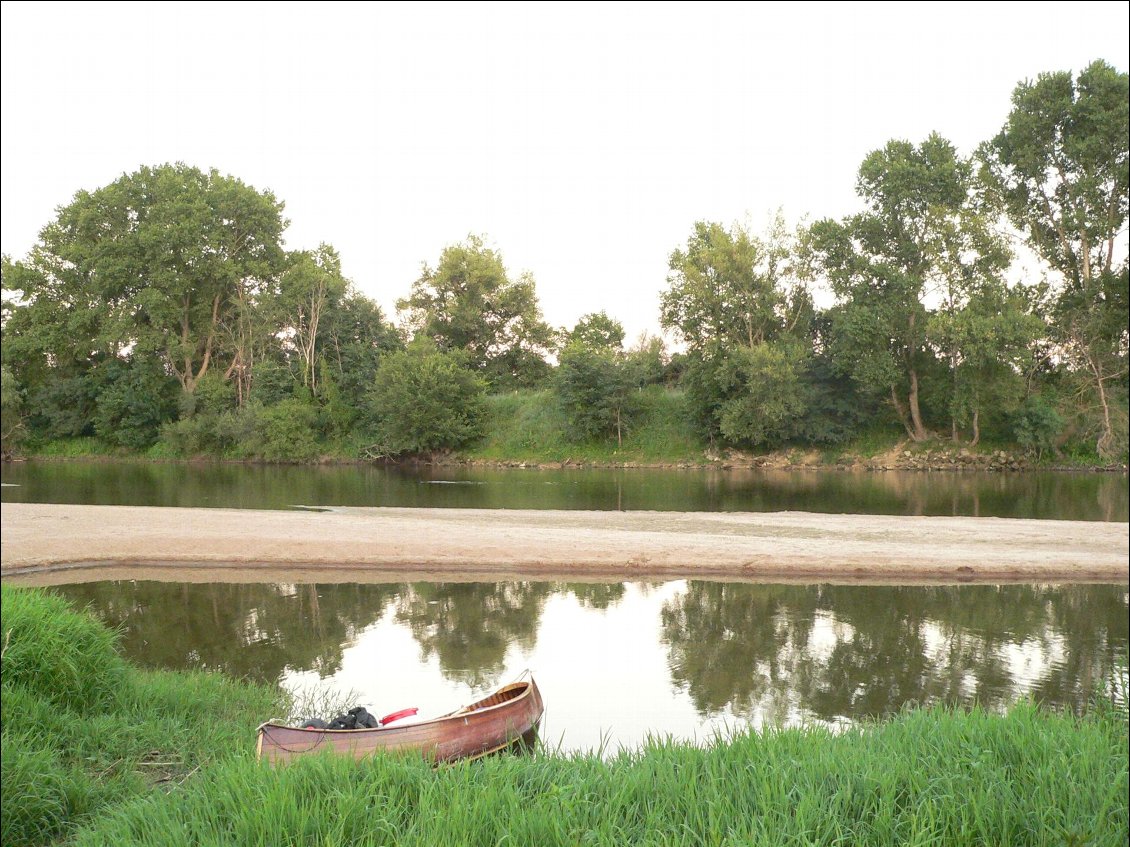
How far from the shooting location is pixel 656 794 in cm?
418

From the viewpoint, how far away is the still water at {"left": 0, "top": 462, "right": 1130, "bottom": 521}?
25234 millimetres

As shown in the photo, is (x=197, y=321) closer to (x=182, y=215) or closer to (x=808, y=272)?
(x=182, y=215)

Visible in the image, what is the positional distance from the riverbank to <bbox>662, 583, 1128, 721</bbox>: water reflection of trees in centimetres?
109

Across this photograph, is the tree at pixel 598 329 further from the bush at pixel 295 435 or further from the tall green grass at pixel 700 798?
the tall green grass at pixel 700 798

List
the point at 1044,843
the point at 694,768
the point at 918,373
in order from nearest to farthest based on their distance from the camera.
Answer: the point at 1044,843, the point at 694,768, the point at 918,373

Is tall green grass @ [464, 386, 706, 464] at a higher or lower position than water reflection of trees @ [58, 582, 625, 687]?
higher

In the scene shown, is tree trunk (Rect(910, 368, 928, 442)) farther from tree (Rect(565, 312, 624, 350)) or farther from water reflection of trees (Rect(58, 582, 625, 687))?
tree (Rect(565, 312, 624, 350))

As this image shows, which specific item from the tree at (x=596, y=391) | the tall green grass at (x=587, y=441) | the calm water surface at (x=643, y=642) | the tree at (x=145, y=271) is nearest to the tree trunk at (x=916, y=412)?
the calm water surface at (x=643, y=642)

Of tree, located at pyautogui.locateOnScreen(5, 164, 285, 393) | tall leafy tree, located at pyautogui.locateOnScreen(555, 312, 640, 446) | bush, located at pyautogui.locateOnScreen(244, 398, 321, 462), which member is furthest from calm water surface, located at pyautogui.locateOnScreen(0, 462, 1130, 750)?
tall leafy tree, located at pyautogui.locateOnScreen(555, 312, 640, 446)

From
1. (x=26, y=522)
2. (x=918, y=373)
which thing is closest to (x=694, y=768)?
(x=26, y=522)

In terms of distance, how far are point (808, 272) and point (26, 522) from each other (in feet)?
130

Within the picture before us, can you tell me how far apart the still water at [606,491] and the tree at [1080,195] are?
17.6 metres

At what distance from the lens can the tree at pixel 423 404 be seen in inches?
2073

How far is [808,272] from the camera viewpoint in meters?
47.2
